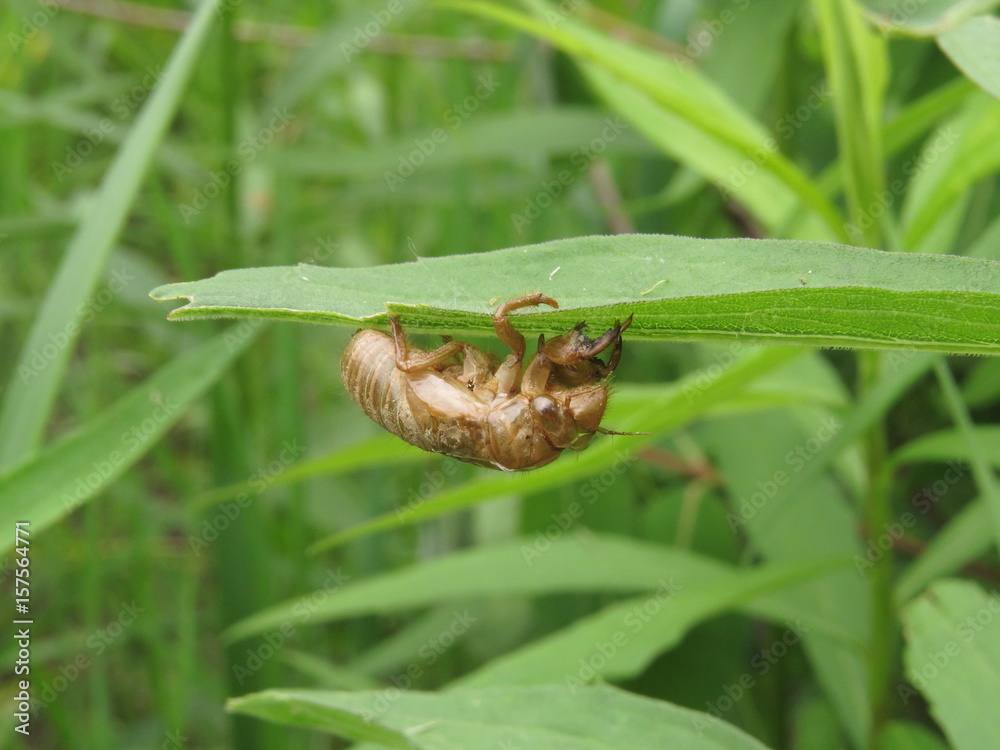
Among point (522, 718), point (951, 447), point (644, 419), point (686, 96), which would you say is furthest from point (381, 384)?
point (951, 447)

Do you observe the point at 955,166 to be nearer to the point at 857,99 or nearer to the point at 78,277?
the point at 857,99

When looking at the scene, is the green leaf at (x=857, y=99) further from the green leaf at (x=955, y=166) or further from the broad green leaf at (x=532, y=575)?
the broad green leaf at (x=532, y=575)

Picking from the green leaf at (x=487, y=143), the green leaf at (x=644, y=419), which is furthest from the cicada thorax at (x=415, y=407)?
the green leaf at (x=487, y=143)

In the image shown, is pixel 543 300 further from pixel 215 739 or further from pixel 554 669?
pixel 215 739

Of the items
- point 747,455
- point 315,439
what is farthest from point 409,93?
point 747,455

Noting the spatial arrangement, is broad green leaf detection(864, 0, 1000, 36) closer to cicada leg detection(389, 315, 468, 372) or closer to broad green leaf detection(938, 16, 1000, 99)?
broad green leaf detection(938, 16, 1000, 99)

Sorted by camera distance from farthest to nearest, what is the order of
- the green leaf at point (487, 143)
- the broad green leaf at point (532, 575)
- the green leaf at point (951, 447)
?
1. the green leaf at point (487, 143)
2. the broad green leaf at point (532, 575)
3. the green leaf at point (951, 447)
